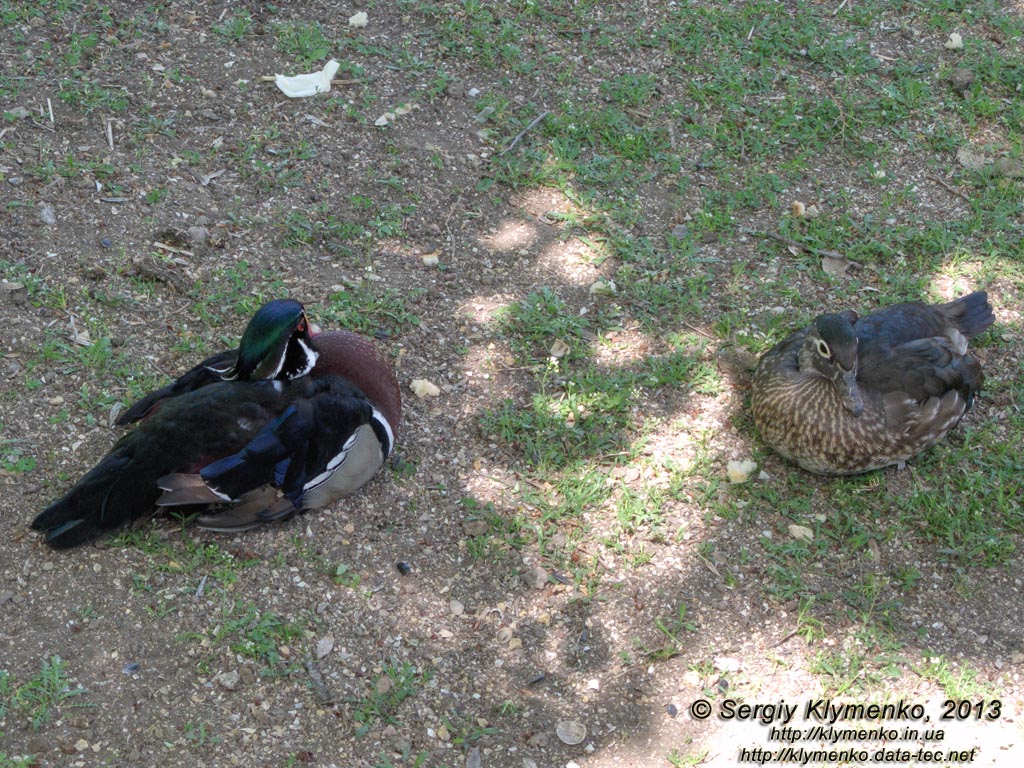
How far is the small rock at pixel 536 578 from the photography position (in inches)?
145

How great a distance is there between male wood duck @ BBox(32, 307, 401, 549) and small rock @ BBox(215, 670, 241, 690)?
1.74ft

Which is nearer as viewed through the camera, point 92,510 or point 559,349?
point 92,510

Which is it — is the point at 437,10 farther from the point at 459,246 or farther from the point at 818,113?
the point at 818,113

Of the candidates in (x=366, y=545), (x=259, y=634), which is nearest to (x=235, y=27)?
(x=366, y=545)

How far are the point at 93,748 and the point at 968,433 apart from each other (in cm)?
346

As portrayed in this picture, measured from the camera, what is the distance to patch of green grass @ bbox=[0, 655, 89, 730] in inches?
123

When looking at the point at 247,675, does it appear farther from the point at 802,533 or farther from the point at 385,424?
the point at 802,533

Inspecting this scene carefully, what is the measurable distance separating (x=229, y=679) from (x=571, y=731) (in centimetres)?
109

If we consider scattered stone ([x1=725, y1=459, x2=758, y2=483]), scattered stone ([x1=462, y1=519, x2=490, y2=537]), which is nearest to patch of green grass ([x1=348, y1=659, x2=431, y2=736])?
scattered stone ([x1=462, y1=519, x2=490, y2=537])

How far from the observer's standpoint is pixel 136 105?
5.24 meters

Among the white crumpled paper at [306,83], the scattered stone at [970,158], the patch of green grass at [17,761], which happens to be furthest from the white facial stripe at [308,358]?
the scattered stone at [970,158]

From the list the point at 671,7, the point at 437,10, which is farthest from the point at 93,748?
the point at 671,7

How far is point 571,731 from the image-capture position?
328 cm

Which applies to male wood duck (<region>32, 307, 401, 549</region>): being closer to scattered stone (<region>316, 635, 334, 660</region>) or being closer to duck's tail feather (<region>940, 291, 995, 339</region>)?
scattered stone (<region>316, 635, 334, 660</region>)
